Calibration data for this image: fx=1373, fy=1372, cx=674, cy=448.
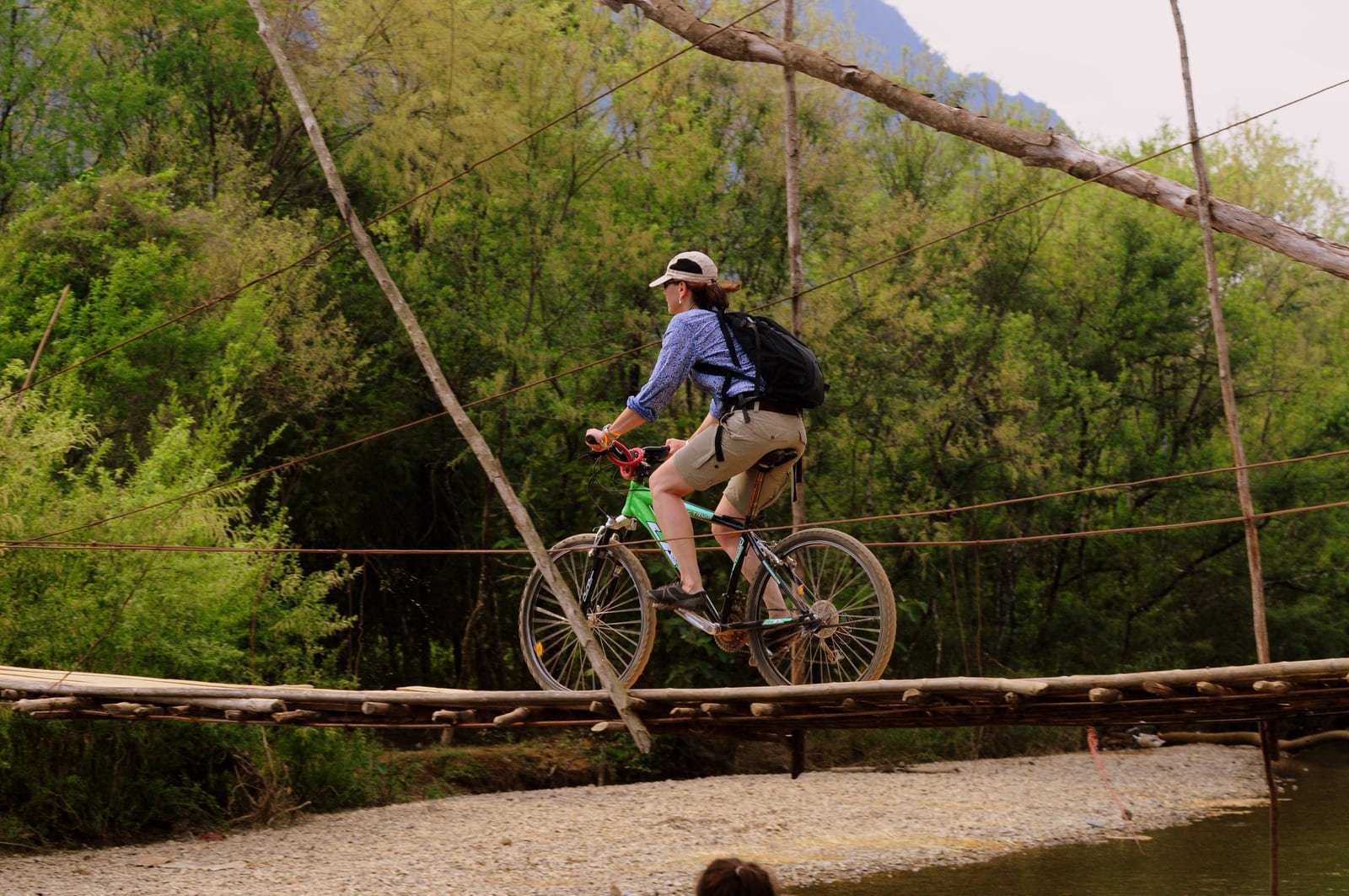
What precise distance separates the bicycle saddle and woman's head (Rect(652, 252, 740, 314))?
61cm

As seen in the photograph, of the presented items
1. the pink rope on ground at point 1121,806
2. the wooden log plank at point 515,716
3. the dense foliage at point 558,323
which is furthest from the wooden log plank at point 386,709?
the pink rope on ground at point 1121,806

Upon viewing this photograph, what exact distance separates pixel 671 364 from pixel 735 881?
3030 millimetres

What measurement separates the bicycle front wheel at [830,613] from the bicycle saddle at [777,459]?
31 cm

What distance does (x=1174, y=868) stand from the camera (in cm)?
1392

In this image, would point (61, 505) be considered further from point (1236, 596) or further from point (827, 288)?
point (1236, 596)

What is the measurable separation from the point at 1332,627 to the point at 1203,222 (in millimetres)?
17876

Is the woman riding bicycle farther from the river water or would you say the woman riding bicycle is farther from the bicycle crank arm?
the river water

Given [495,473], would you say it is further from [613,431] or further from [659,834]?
[659,834]

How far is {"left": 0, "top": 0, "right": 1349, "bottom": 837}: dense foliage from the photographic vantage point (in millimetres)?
15930

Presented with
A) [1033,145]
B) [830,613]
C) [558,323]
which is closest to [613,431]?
[830,613]

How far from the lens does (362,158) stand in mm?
18781

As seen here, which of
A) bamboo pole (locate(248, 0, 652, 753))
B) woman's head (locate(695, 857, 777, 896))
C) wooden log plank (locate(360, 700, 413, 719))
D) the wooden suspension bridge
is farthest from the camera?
wooden log plank (locate(360, 700, 413, 719))

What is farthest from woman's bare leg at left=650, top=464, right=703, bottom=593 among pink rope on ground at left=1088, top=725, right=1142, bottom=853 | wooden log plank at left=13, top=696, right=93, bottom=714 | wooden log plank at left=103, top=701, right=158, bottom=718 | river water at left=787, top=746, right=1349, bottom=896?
pink rope on ground at left=1088, top=725, right=1142, bottom=853

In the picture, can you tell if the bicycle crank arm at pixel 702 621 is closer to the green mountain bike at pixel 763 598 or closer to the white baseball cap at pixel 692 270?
the green mountain bike at pixel 763 598
